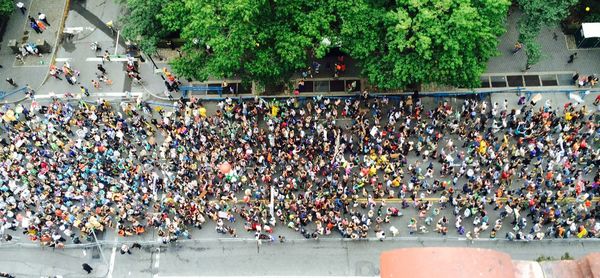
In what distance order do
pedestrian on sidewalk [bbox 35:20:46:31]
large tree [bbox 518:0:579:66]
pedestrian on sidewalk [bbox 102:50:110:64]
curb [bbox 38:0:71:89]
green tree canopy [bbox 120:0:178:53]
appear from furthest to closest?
pedestrian on sidewalk [bbox 35:20:46:31], curb [bbox 38:0:71:89], pedestrian on sidewalk [bbox 102:50:110:64], green tree canopy [bbox 120:0:178:53], large tree [bbox 518:0:579:66]

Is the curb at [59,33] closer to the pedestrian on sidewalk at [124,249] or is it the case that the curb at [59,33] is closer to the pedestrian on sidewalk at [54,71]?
the pedestrian on sidewalk at [54,71]

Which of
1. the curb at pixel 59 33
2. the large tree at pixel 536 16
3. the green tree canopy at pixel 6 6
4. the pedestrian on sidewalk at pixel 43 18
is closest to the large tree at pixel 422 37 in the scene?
the large tree at pixel 536 16

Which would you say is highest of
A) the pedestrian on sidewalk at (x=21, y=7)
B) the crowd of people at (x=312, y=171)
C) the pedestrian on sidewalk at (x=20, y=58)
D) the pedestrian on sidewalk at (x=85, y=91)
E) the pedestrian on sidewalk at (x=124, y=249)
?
the pedestrian on sidewalk at (x=21, y=7)

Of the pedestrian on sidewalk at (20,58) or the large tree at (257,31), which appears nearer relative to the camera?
the large tree at (257,31)

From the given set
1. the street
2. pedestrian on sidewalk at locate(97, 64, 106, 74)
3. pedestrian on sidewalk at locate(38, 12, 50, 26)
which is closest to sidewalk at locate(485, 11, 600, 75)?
the street

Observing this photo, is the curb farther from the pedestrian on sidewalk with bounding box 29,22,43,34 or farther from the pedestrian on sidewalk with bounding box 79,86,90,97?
the pedestrian on sidewalk with bounding box 79,86,90,97

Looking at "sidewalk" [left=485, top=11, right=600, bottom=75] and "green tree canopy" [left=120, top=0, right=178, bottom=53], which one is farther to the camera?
"sidewalk" [left=485, top=11, right=600, bottom=75]

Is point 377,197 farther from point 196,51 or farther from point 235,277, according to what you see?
point 196,51
